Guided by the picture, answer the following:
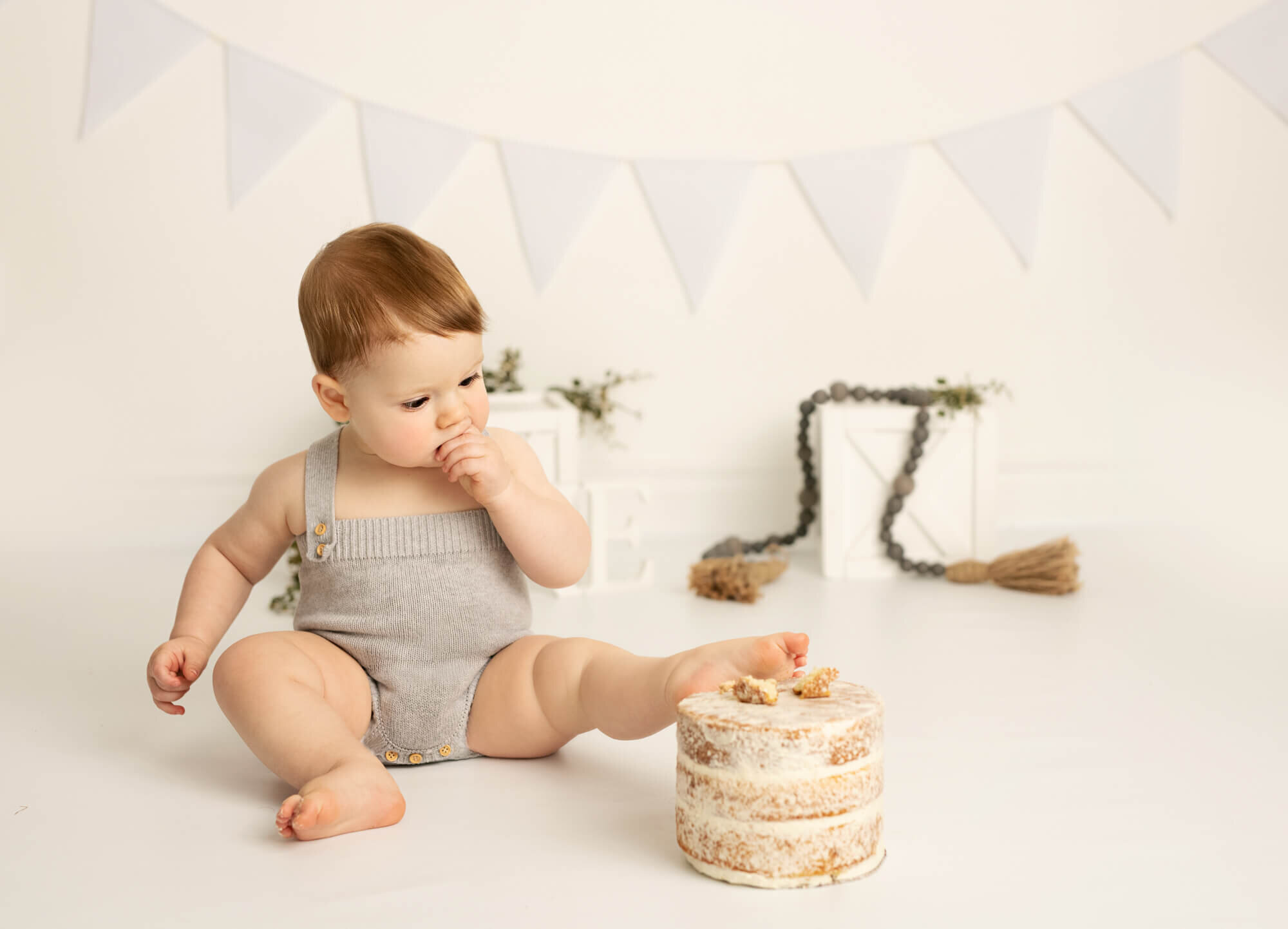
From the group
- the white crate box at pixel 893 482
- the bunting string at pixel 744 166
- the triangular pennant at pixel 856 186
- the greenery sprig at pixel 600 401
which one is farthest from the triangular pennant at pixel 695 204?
the white crate box at pixel 893 482

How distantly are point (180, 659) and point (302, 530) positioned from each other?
15cm

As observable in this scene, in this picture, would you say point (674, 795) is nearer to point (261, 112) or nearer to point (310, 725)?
point (310, 725)

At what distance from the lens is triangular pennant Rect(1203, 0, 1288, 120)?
2.17 m

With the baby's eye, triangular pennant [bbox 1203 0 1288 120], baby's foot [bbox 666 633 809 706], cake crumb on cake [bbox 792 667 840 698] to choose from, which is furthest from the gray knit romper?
triangular pennant [bbox 1203 0 1288 120]

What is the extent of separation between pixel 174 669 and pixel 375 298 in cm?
36

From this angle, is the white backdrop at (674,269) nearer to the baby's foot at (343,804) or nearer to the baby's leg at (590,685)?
the baby's leg at (590,685)

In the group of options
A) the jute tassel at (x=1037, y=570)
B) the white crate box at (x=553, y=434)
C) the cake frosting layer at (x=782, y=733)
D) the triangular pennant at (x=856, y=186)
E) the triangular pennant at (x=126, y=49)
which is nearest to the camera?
the cake frosting layer at (x=782, y=733)

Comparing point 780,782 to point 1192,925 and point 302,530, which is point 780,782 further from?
point 302,530

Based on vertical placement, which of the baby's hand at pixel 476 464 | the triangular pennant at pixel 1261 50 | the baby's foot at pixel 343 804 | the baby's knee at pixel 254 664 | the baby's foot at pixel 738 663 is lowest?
the baby's foot at pixel 343 804

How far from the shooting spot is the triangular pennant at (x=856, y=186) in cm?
222

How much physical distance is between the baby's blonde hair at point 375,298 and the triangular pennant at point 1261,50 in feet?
6.36

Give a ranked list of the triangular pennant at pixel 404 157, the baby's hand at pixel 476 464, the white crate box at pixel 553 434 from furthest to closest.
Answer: the triangular pennant at pixel 404 157 → the white crate box at pixel 553 434 → the baby's hand at pixel 476 464

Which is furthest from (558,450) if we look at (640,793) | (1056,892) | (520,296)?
(1056,892)

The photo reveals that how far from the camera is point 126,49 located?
201 centimetres
